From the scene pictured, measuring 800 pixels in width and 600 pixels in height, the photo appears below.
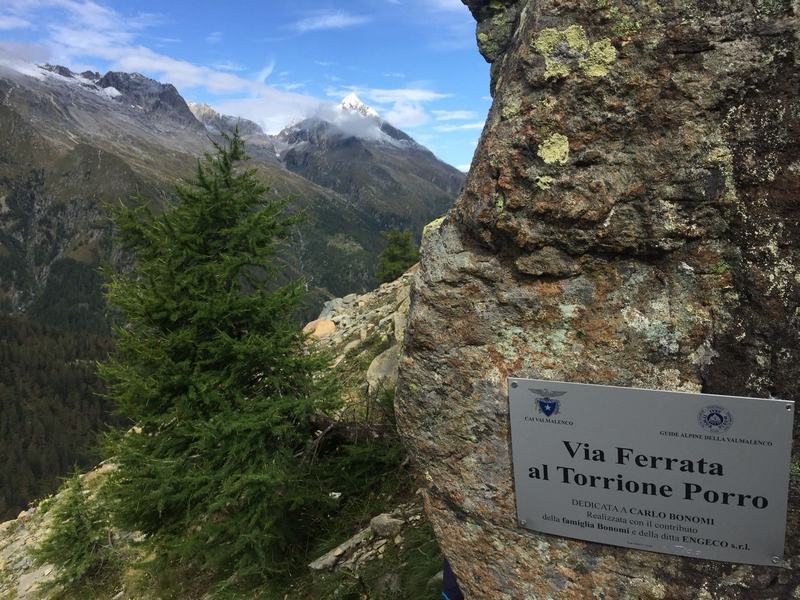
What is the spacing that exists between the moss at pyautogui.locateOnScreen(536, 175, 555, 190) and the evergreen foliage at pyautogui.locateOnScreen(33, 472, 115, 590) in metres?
12.1

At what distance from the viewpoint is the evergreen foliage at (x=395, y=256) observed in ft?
140

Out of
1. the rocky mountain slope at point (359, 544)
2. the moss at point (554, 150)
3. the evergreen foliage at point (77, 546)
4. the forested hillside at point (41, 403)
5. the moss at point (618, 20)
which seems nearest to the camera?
the moss at point (618, 20)

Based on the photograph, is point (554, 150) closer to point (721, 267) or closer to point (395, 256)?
point (721, 267)

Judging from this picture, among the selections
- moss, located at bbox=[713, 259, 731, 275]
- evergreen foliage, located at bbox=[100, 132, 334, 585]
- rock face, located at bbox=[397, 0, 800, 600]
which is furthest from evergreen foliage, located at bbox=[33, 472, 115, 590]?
moss, located at bbox=[713, 259, 731, 275]

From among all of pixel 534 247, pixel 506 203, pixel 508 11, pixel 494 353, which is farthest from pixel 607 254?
pixel 508 11

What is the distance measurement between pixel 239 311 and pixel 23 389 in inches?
6129

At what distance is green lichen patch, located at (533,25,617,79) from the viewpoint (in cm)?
320

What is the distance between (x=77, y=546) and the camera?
11.5 m

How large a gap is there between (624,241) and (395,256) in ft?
133

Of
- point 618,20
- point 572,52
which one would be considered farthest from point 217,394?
point 618,20

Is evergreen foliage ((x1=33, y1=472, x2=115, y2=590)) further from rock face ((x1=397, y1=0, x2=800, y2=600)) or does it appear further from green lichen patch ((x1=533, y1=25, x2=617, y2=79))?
green lichen patch ((x1=533, y1=25, x2=617, y2=79))

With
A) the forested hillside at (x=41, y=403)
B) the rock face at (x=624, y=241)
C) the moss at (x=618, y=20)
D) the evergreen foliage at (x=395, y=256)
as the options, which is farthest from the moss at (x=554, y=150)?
the forested hillside at (x=41, y=403)

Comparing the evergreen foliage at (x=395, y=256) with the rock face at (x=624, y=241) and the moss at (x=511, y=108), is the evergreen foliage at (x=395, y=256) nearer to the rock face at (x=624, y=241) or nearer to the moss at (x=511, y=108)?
the rock face at (x=624, y=241)

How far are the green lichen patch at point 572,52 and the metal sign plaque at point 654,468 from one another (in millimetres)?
1971
